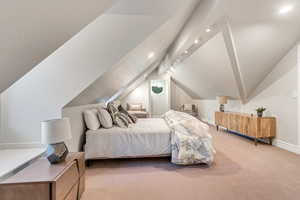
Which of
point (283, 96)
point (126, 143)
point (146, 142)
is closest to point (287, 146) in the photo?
point (283, 96)

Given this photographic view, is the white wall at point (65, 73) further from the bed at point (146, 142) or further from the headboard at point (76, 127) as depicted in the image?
the bed at point (146, 142)

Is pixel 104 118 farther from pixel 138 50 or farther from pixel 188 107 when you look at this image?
pixel 188 107

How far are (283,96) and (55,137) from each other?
14.2ft

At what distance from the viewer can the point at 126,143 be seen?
307cm

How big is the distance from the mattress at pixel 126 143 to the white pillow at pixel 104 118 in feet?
0.59

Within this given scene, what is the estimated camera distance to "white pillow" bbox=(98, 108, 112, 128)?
3303mm

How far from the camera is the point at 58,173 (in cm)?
155

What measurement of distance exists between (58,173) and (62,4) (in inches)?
52.8

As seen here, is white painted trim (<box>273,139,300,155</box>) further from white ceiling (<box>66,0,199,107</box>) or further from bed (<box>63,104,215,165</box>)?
white ceiling (<box>66,0,199,107</box>)

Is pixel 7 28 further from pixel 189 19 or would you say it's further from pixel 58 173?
pixel 189 19

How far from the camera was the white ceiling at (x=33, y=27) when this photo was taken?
3.56 ft

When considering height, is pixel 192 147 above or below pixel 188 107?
below

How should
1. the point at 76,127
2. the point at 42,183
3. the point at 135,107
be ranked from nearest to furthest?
the point at 42,183 → the point at 76,127 → the point at 135,107

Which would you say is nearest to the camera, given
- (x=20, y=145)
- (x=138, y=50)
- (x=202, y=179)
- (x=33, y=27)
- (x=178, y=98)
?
(x=33, y=27)
